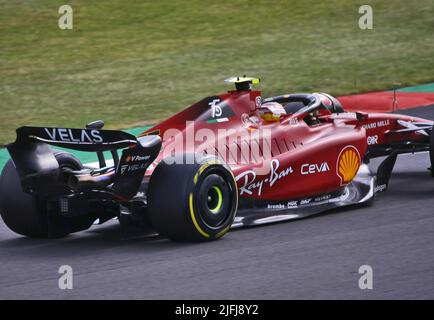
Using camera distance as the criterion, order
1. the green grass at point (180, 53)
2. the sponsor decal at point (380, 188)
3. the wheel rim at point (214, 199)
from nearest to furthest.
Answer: the wheel rim at point (214, 199), the sponsor decal at point (380, 188), the green grass at point (180, 53)

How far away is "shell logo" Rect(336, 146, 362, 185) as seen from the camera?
9.26 meters

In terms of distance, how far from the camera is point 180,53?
21250 mm

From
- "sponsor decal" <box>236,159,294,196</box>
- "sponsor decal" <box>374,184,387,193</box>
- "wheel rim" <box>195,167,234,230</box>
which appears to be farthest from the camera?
"sponsor decal" <box>374,184,387,193</box>

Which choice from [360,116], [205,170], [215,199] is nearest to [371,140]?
[360,116]

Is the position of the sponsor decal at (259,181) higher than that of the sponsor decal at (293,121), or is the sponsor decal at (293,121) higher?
the sponsor decal at (293,121)

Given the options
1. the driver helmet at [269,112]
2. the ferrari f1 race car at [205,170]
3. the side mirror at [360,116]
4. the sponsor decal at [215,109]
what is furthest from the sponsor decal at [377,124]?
the sponsor decal at [215,109]

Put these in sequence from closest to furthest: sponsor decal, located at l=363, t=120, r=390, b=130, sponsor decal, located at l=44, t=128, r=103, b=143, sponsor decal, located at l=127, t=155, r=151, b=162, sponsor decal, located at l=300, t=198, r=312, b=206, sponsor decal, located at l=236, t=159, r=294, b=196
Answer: sponsor decal, located at l=44, t=128, r=103, b=143 < sponsor decal, located at l=127, t=155, r=151, b=162 < sponsor decal, located at l=236, t=159, r=294, b=196 < sponsor decal, located at l=300, t=198, r=312, b=206 < sponsor decal, located at l=363, t=120, r=390, b=130

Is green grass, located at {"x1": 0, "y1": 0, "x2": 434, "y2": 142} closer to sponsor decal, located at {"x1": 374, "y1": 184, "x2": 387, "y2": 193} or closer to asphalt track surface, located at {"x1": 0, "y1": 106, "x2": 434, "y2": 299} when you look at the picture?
sponsor decal, located at {"x1": 374, "y1": 184, "x2": 387, "y2": 193}

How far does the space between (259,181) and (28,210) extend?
1934 millimetres

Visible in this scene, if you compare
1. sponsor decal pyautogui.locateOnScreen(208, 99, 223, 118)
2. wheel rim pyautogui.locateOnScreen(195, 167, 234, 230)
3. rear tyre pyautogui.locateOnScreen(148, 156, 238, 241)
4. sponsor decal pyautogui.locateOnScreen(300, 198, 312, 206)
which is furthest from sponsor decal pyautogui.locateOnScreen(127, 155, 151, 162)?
sponsor decal pyautogui.locateOnScreen(300, 198, 312, 206)

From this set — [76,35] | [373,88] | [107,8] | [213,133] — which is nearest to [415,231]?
[213,133]

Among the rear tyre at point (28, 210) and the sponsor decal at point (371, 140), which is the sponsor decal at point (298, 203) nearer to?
the sponsor decal at point (371, 140)

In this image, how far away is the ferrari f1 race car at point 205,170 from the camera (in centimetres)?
762

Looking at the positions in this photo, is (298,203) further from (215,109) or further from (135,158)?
(135,158)
